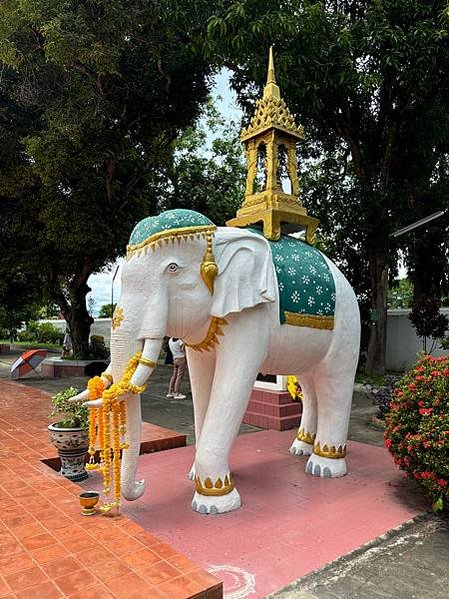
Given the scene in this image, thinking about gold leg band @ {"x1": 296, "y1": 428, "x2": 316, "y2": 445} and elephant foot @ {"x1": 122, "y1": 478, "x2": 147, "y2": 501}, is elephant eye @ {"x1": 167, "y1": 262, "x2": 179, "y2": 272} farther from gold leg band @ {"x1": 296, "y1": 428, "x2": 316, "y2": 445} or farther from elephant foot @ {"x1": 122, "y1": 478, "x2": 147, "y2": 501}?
gold leg band @ {"x1": 296, "y1": 428, "x2": 316, "y2": 445}

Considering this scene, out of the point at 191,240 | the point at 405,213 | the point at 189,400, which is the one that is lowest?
the point at 189,400

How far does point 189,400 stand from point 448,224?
8.75 m

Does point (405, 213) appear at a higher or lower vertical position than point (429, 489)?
higher

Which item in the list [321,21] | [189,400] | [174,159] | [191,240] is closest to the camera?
[191,240]

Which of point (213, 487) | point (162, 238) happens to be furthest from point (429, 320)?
point (162, 238)

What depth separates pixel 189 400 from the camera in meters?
10.0

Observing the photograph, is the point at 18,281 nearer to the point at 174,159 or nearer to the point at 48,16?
the point at 174,159

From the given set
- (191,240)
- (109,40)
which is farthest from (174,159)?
(191,240)

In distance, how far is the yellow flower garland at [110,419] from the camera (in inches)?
131

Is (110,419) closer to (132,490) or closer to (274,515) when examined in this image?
(132,490)

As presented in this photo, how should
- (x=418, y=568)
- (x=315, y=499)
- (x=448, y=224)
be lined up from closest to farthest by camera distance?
(x=418, y=568)
(x=315, y=499)
(x=448, y=224)

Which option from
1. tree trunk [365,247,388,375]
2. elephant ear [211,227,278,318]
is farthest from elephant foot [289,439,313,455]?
tree trunk [365,247,388,375]

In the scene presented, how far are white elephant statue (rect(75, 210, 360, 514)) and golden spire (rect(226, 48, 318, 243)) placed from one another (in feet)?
0.69

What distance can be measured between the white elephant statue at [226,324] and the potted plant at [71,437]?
43.1 inches
